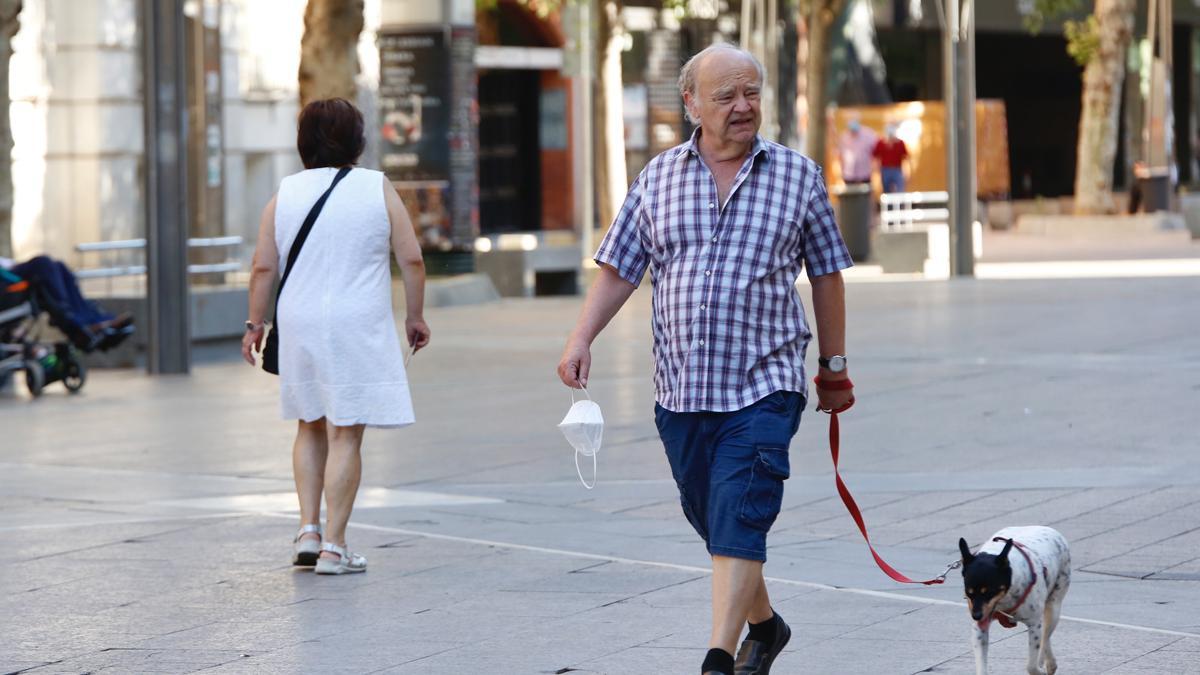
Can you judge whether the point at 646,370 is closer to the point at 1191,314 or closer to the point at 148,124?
the point at 148,124

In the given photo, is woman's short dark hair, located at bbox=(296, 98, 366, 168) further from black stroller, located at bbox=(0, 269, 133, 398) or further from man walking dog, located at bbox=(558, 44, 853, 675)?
black stroller, located at bbox=(0, 269, 133, 398)

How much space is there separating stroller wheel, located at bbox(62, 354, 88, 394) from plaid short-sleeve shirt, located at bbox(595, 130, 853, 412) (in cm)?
974

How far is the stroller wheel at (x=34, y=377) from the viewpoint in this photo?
14148 mm

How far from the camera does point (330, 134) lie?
25.0 feet

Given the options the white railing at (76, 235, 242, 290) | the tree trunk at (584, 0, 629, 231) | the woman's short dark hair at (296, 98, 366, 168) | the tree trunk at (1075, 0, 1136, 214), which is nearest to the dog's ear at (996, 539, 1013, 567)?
the woman's short dark hair at (296, 98, 366, 168)

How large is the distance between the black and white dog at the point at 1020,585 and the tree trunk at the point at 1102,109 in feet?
100

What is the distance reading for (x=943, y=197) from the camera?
37.1 m

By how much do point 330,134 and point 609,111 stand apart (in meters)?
23.5

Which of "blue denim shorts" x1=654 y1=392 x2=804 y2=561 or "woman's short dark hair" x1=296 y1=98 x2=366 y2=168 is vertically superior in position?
"woman's short dark hair" x1=296 y1=98 x2=366 y2=168

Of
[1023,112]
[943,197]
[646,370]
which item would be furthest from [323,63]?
[1023,112]

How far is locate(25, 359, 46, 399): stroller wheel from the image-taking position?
46.4 ft

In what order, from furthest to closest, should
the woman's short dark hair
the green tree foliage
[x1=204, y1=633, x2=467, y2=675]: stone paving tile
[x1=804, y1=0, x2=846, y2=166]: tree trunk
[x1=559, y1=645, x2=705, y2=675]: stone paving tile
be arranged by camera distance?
the green tree foliage
[x1=804, y1=0, x2=846, y2=166]: tree trunk
the woman's short dark hair
[x1=204, y1=633, x2=467, y2=675]: stone paving tile
[x1=559, y1=645, x2=705, y2=675]: stone paving tile

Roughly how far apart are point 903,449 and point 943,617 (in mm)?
4023

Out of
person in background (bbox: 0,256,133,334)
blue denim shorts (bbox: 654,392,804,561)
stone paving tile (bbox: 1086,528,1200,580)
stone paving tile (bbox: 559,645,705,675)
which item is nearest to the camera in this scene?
blue denim shorts (bbox: 654,392,804,561)
